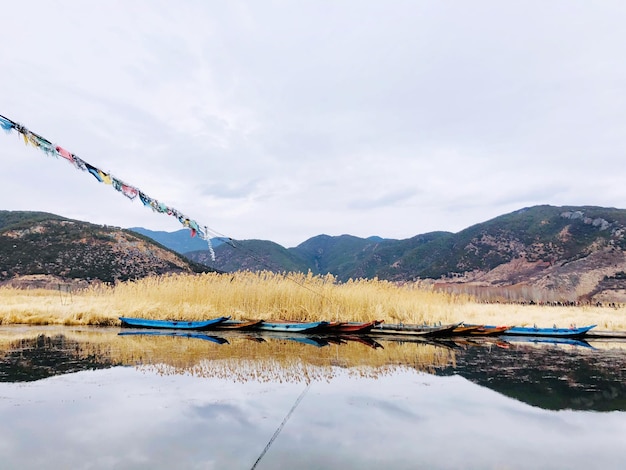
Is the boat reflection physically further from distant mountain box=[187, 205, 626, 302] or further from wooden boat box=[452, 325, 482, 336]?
distant mountain box=[187, 205, 626, 302]

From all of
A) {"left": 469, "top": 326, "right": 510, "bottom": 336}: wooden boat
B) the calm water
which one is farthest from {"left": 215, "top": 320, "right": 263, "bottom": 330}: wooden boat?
{"left": 469, "top": 326, "right": 510, "bottom": 336}: wooden boat

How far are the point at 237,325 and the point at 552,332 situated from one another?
9.38 metres

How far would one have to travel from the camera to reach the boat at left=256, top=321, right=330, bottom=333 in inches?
523

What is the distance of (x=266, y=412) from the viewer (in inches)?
217

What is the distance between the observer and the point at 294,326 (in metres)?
13.7

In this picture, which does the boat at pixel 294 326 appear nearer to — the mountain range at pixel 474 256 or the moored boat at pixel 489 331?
the moored boat at pixel 489 331

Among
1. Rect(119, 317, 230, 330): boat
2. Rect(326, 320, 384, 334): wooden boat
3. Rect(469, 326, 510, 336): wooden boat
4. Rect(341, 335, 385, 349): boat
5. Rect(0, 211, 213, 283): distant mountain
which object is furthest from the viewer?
Rect(0, 211, 213, 283): distant mountain

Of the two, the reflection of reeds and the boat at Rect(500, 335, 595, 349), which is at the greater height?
the reflection of reeds

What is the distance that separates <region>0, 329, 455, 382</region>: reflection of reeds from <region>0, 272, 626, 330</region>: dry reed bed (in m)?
3.69

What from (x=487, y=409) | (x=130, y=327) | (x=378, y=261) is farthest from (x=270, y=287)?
(x=378, y=261)

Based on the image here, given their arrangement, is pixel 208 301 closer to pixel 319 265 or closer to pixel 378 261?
pixel 378 261

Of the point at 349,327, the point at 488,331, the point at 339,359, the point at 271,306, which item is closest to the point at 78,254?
the point at 271,306

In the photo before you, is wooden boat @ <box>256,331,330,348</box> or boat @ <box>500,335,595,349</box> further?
boat @ <box>500,335,595,349</box>

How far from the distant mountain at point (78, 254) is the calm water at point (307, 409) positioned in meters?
48.0
